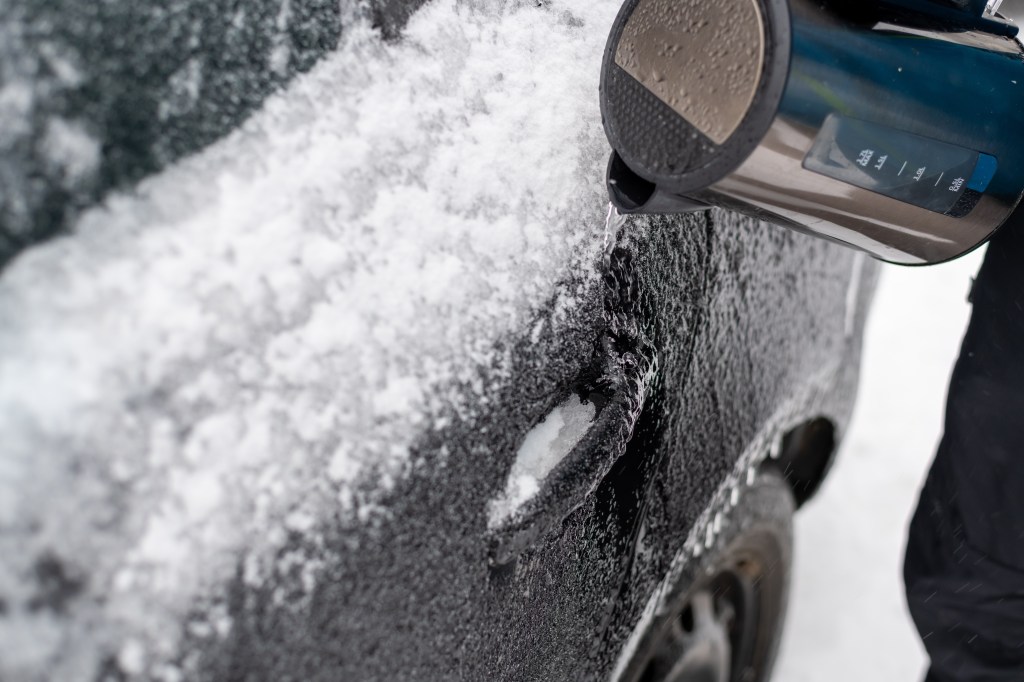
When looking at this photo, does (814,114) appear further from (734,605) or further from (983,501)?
(734,605)

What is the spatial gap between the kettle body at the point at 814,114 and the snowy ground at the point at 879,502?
1.41 m

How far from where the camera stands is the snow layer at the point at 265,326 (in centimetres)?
62

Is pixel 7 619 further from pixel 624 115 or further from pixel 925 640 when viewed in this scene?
pixel 925 640

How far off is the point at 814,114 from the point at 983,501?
0.79m

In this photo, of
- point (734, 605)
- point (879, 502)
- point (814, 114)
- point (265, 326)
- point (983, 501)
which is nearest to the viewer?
point (265, 326)

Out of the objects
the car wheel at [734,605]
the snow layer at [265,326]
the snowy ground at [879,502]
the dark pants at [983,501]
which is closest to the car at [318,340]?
the snow layer at [265,326]

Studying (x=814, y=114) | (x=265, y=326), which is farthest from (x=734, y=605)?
(x=265, y=326)

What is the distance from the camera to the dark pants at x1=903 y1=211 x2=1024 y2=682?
119 cm

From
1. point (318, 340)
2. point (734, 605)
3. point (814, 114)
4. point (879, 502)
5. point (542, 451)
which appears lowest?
point (879, 502)

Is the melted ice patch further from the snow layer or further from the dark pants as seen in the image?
the dark pants

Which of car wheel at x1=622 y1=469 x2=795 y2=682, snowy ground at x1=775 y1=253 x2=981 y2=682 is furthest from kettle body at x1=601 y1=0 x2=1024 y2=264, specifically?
snowy ground at x1=775 y1=253 x2=981 y2=682

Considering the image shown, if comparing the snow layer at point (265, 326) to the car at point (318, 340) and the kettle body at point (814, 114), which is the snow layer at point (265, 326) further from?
the kettle body at point (814, 114)

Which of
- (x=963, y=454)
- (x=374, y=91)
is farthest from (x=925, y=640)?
(x=374, y=91)

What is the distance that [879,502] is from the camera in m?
2.49
